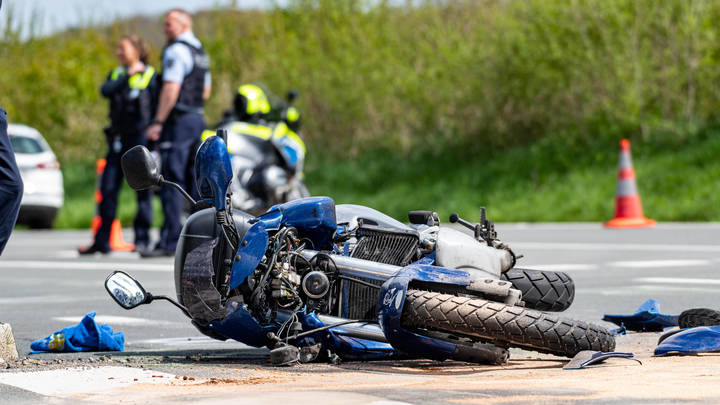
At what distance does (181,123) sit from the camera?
13094mm

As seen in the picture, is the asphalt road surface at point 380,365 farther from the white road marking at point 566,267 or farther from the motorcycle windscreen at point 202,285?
the motorcycle windscreen at point 202,285

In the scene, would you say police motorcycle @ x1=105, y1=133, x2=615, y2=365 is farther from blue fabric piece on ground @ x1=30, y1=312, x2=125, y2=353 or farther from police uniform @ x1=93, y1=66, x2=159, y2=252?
police uniform @ x1=93, y1=66, x2=159, y2=252

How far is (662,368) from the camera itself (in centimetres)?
531

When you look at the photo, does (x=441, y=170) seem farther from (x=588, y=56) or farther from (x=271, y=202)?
(x=271, y=202)

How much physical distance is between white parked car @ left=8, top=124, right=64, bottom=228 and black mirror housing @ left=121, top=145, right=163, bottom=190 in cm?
1413

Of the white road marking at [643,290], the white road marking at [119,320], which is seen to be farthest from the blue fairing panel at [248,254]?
the white road marking at [643,290]

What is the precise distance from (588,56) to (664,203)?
134 inches

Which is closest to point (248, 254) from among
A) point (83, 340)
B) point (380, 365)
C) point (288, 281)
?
point (288, 281)

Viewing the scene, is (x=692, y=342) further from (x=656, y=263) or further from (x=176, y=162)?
(x=176, y=162)

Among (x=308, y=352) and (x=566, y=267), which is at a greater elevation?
(x=566, y=267)

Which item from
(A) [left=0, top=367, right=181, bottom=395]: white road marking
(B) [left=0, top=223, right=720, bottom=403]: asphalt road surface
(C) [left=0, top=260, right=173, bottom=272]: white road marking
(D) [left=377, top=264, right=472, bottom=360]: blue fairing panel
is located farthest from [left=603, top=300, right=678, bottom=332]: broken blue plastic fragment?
(C) [left=0, top=260, right=173, bottom=272]: white road marking

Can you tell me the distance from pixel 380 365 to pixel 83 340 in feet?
5.43

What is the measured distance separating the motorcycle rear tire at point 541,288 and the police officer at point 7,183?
2.24 meters

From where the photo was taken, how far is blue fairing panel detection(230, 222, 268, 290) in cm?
568
